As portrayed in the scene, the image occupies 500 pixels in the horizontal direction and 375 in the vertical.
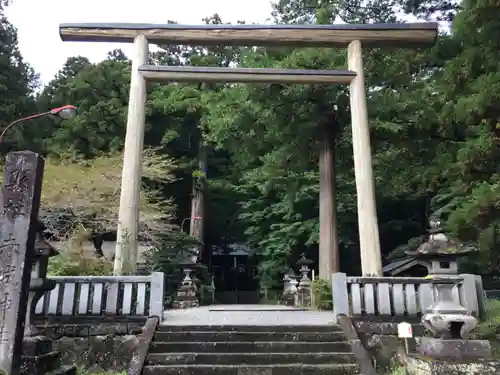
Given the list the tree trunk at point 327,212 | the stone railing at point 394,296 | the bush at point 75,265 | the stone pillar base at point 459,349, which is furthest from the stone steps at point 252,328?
the tree trunk at point 327,212

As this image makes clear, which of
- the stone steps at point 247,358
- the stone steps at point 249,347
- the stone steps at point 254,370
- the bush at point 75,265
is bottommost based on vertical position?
the stone steps at point 254,370

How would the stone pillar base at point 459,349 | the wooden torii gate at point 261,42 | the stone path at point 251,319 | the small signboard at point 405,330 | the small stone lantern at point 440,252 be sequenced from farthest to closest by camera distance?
1. the wooden torii gate at point 261,42
2. the stone path at point 251,319
3. the small stone lantern at point 440,252
4. the small signboard at point 405,330
5. the stone pillar base at point 459,349

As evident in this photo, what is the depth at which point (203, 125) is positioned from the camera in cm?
1889

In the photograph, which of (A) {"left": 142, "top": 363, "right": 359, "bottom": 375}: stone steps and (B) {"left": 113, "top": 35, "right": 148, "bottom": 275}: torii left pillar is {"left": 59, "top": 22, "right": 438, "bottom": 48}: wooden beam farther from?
(A) {"left": 142, "top": 363, "right": 359, "bottom": 375}: stone steps

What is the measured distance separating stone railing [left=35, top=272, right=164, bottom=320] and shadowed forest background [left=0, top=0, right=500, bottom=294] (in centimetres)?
502

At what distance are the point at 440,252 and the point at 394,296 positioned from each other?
1139mm

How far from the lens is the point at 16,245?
182 inches

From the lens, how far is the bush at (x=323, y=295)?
35.0ft

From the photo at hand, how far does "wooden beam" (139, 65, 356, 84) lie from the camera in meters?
9.56

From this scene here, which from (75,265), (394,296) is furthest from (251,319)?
(75,265)

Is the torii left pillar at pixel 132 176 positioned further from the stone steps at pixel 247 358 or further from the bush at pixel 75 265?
the stone steps at pixel 247 358

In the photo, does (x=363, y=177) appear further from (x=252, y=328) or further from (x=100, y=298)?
(x=100, y=298)

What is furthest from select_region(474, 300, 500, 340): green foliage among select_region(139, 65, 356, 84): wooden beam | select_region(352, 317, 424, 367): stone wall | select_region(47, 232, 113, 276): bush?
select_region(47, 232, 113, 276): bush

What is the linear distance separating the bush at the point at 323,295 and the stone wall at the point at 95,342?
5466 mm
